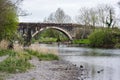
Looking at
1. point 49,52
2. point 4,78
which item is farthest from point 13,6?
point 4,78

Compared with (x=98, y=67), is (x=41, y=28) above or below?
above

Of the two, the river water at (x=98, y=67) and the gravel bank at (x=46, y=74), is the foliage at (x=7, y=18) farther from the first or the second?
the river water at (x=98, y=67)

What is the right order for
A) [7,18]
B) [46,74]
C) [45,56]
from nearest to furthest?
[46,74] → [7,18] → [45,56]

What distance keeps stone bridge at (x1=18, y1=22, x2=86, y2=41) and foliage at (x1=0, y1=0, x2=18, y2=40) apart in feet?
129

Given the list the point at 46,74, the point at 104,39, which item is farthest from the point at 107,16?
Answer: the point at 46,74

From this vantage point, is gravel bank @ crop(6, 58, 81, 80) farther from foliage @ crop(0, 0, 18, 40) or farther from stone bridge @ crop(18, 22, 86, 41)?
stone bridge @ crop(18, 22, 86, 41)

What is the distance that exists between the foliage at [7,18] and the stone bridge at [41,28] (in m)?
39.4

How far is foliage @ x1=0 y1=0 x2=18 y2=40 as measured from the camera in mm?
30516

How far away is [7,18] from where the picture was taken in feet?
124

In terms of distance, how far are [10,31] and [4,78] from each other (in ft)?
96.9

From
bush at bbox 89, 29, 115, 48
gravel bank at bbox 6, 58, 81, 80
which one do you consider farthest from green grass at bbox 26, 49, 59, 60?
bush at bbox 89, 29, 115, 48

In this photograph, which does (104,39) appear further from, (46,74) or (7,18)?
(46,74)

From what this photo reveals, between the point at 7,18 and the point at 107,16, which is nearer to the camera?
the point at 7,18

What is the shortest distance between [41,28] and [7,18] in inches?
2327
